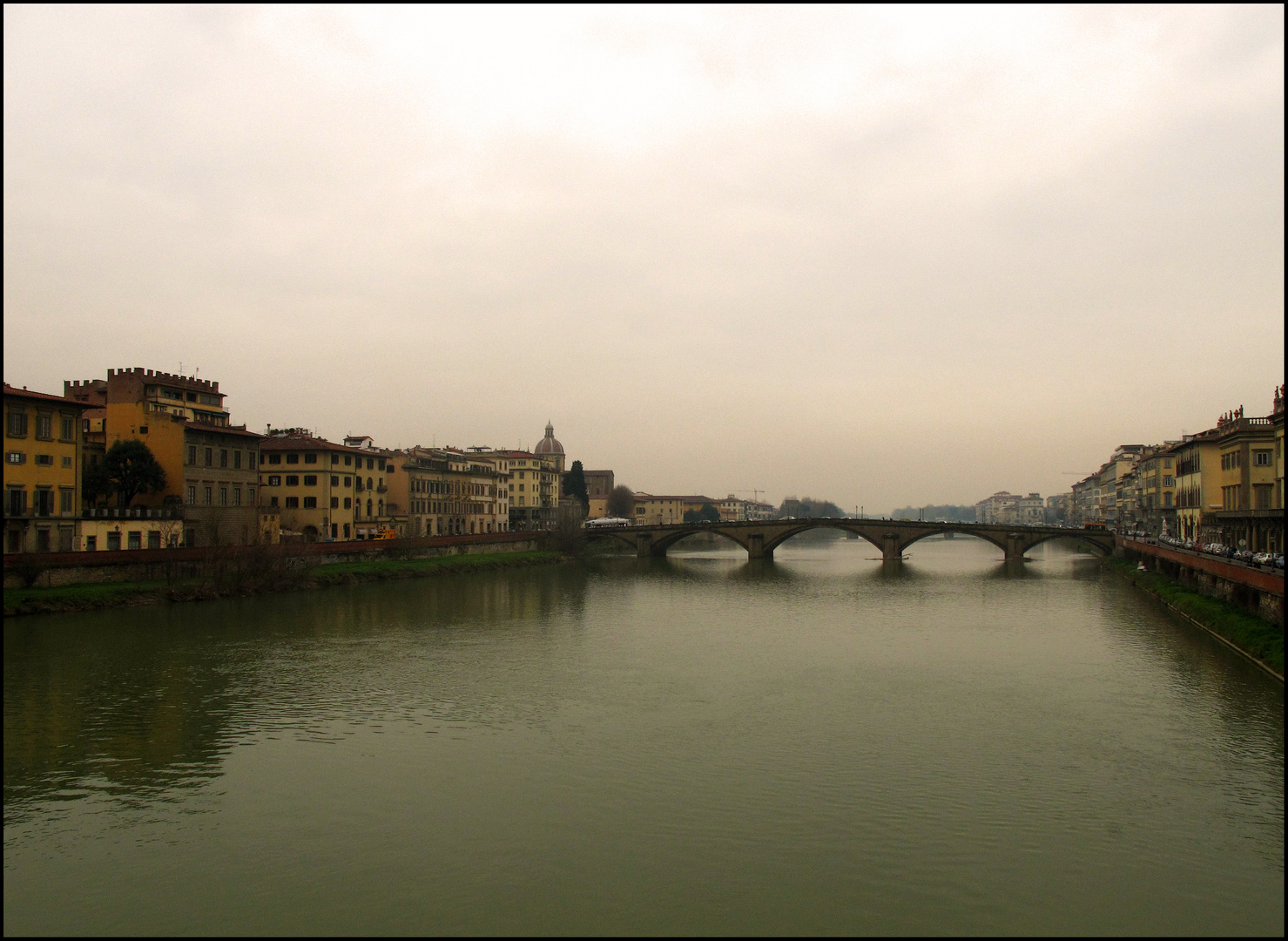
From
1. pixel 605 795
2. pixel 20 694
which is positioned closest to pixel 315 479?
pixel 20 694

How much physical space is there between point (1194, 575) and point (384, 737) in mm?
39833

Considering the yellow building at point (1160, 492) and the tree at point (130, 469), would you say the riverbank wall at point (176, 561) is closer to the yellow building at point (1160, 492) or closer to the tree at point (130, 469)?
the tree at point (130, 469)

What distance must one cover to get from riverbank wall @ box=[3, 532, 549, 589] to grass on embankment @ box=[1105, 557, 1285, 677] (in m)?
43.7

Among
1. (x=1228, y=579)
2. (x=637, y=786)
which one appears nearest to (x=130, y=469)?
(x=637, y=786)

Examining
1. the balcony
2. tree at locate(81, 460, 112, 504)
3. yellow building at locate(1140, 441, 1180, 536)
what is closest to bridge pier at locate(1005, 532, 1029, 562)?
yellow building at locate(1140, 441, 1180, 536)

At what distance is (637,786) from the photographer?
55.4 feet

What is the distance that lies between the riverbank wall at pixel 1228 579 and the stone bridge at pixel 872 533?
24428 mm

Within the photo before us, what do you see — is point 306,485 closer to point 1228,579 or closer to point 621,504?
point 1228,579

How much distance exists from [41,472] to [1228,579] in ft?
167

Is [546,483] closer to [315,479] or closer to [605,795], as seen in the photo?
[315,479]

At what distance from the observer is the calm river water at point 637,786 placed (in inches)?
484

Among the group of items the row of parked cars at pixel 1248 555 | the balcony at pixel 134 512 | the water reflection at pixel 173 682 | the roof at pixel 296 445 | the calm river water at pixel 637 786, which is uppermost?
the roof at pixel 296 445

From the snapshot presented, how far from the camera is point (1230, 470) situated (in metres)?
51.5

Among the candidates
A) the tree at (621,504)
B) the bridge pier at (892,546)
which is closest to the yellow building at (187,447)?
the bridge pier at (892,546)
